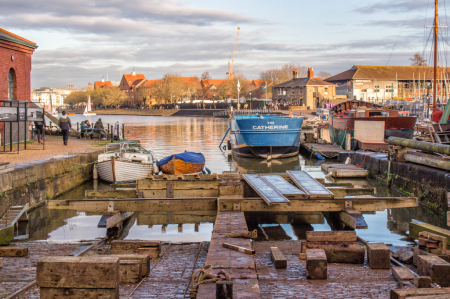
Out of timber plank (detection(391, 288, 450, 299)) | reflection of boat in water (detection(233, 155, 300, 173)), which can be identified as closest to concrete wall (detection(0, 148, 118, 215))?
reflection of boat in water (detection(233, 155, 300, 173))

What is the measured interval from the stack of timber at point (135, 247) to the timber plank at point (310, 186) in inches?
152

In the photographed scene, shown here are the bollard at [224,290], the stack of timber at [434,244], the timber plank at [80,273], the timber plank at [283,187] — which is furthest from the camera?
the timber plank at [283,187]

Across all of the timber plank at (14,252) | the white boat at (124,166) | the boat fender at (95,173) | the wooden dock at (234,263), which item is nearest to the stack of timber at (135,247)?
the wooden dock at (234,263)

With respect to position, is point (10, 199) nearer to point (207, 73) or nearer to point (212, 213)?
point (212, 213)

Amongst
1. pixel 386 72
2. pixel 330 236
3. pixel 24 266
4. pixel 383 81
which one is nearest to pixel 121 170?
pixel 24 266

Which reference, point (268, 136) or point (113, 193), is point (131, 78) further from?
point (113, 193)

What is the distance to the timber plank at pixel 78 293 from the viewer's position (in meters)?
4.07

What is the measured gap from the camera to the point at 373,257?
5922 mm

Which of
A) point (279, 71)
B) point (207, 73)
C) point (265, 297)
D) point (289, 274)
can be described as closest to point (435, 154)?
point (289, 274)

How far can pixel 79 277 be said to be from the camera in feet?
13.3

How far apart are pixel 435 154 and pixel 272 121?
11.8 metres

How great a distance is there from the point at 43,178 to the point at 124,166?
3878mm

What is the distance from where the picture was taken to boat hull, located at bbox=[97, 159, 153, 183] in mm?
17500

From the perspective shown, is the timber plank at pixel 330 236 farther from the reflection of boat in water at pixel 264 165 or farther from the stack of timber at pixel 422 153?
the reflection of boat in water at pixel 264 165
